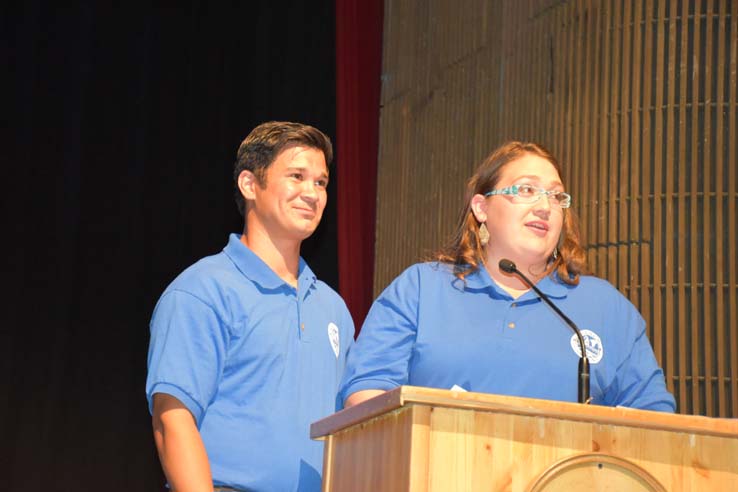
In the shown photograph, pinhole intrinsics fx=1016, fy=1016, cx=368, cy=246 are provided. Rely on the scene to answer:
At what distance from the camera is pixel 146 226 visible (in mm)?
5656

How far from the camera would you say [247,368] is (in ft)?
8.95

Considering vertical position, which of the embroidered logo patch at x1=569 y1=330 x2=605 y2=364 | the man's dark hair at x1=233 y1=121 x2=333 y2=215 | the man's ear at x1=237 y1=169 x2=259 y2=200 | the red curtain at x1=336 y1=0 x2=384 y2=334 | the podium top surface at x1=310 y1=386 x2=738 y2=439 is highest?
the red curtain at x1=336 y1=0 x2=384 y2=334

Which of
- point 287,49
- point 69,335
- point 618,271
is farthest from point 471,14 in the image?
point 69,335

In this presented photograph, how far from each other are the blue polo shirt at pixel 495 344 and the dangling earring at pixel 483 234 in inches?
6.2

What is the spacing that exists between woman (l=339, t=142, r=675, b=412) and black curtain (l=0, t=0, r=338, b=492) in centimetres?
320

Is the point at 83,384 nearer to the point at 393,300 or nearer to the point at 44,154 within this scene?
the point at 44,154

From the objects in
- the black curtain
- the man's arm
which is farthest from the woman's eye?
the black curtain

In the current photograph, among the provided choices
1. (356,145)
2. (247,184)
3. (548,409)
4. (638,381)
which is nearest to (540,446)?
(548,409)

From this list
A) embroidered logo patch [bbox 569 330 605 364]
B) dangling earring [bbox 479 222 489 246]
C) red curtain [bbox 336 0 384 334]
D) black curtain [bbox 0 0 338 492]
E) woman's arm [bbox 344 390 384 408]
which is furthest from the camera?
red curtain [bbox 336 0 384 334]

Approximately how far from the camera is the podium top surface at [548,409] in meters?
1.67

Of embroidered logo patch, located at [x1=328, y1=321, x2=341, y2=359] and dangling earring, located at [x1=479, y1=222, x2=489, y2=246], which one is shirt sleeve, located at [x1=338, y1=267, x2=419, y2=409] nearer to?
dangling earring, located at [x1=479, y1=222, x2=489, y2=246]

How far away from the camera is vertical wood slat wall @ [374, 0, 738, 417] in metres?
4.68

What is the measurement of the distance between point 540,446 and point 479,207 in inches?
43.0

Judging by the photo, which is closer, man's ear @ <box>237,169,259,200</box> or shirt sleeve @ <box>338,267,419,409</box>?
shirt sleeve @ <box>338,267,419,409</box>
